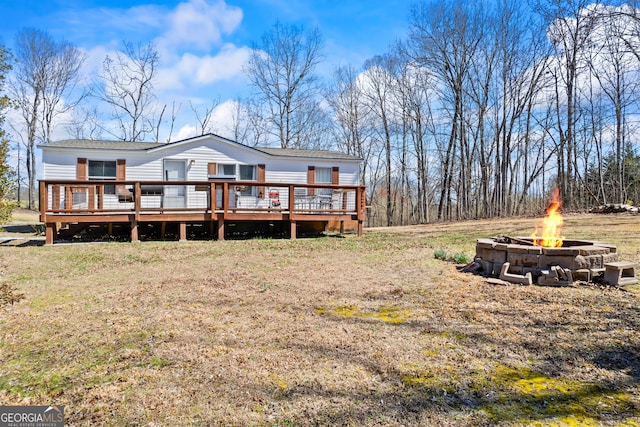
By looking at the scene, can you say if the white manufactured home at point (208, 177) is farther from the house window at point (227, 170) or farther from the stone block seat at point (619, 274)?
the stone block seat at point (619, 274)

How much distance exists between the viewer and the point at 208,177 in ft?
41.5

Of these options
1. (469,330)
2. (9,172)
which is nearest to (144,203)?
(9,172)

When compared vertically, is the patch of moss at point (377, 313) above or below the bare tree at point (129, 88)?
below

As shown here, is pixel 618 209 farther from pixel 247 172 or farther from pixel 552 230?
pixel 247 172

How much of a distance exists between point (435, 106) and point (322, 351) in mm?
22941

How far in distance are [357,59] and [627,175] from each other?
18913 millimetres

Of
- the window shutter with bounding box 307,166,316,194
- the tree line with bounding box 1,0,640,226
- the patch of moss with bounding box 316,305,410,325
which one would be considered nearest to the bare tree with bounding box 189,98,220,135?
the tree line with bounding box 1,0,640,226

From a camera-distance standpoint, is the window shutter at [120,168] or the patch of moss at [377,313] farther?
the window shutter at [120,168]

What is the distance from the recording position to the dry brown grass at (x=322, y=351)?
1954 mm

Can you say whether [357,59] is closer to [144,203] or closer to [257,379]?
[144,203]

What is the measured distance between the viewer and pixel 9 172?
3623 mm

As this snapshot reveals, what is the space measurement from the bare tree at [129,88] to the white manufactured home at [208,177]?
49.8 ft

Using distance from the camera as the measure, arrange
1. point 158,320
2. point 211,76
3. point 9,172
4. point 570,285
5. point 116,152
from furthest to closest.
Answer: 1. point 211,76
2. point 116,152
3. point 570,285
4. point 9,172
5. point 158,320

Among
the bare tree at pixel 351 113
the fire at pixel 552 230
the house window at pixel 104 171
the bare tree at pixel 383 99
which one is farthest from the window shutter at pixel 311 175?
the bare tree at pixel 351 113
